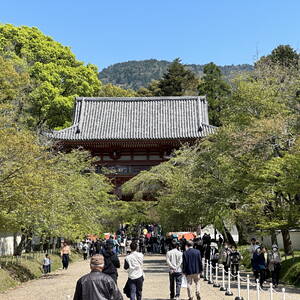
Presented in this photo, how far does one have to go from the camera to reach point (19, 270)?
68.0 ft

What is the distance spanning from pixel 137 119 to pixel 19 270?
30213mm

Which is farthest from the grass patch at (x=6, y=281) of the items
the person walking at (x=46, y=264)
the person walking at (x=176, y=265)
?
the person walking at (x=176, y=265)

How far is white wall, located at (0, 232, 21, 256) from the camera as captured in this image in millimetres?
25391

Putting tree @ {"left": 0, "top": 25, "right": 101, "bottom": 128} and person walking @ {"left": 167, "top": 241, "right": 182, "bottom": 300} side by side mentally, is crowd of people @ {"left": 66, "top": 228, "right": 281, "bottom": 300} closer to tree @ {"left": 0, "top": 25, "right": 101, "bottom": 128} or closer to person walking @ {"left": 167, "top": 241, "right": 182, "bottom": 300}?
person walking @ {"left": 167, "top": 241, "right": 182, "bottom": 300}

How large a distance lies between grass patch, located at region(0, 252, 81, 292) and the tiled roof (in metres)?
20.7

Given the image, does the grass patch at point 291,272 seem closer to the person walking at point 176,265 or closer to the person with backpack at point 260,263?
the person with backpack at point 260,263

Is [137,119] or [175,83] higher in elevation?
[175,83]

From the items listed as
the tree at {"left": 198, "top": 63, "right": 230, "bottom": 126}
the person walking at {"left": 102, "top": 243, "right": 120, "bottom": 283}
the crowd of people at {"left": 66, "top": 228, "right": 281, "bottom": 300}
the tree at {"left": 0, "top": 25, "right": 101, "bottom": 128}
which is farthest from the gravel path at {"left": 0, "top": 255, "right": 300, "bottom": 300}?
the tree at {"left": 198, "top": 63, "right": 230, "bottom": 126}

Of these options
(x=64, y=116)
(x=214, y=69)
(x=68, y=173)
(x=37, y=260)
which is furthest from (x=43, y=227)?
(x=214, y=69)

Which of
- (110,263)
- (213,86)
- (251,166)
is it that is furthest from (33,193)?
(213,86)

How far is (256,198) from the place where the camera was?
59.5 ft

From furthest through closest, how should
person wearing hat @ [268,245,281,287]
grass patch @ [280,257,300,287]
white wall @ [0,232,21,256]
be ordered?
white wall @ [0,232,21,256] < grass patch @ [280,257,300,287] < person wearing hat @ [268,245,281,287]

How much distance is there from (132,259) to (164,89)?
6480 centimetres

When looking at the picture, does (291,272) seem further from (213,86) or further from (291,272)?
(213,86)
